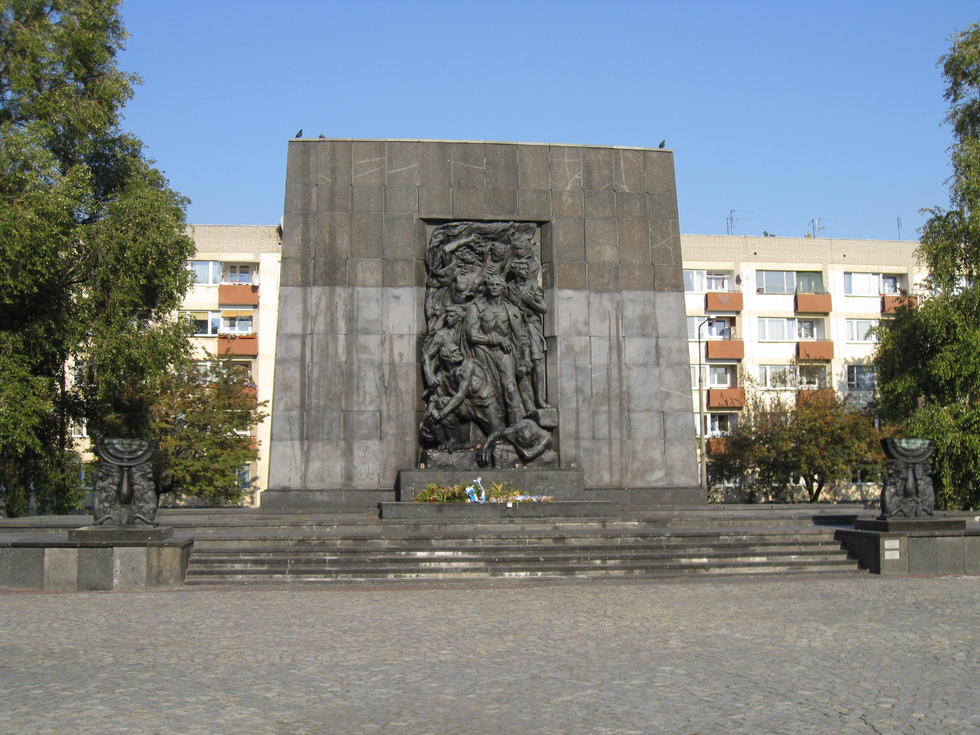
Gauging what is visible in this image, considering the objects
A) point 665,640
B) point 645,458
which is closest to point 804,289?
point 645,458

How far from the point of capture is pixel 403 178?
22812 mm

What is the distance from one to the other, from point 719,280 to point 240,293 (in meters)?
23.0

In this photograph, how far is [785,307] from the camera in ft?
170

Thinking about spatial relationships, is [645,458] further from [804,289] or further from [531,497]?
[804,289]

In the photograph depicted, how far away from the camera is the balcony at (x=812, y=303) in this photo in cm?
5153

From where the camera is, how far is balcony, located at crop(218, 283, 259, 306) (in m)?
48.4

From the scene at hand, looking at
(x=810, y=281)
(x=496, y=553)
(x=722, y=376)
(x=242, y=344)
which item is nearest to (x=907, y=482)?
(x=496, y=553)

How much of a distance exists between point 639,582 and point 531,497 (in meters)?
4.30

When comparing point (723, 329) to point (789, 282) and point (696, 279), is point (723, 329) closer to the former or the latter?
point (696, 279)

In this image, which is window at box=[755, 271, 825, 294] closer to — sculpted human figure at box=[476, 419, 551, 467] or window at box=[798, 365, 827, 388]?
window at box=[798, 365, 827, 388]

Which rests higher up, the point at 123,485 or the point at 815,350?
the point at 815,350

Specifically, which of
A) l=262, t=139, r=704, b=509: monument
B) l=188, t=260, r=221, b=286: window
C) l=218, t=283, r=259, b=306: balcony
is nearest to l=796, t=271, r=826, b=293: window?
l=218, t=283, r=259, b=306: balcony

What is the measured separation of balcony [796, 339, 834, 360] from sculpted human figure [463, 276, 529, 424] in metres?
32.6

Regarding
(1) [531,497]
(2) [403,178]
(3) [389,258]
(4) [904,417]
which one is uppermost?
(2) [403,178]
